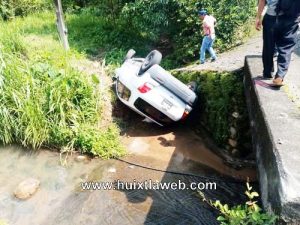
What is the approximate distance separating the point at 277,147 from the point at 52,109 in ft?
16.6

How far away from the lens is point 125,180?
668 cm

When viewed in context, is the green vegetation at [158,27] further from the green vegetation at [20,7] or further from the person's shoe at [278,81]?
the person's shoe at [278,81]

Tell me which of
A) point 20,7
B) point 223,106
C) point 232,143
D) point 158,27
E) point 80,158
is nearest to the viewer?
point 232,143

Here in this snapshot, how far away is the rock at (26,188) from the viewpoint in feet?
20.7

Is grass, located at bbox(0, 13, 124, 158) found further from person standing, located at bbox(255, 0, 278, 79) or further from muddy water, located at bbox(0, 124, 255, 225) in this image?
person standing, located at bbox(255, 0, 278, 79)

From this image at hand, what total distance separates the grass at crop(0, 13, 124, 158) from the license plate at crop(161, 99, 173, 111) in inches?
47.2

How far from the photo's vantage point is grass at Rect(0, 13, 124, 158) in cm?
741

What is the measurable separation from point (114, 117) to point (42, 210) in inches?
114

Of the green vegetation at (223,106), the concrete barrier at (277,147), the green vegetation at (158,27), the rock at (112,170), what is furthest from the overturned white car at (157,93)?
the green vegetation at (158,27)

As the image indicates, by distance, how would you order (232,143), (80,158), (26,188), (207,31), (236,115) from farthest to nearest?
(207,31) → (80,158) → (232,143) → (236,115) → (26,188)

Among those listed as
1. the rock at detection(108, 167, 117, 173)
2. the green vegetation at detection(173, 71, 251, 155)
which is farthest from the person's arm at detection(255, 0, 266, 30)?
the rock at detection(108, 167, 117, 173)

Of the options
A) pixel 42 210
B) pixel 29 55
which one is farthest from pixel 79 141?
pixel 29 55

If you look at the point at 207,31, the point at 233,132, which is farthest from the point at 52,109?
the point at 207,31

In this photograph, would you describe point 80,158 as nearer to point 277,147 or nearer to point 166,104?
point 166,104
